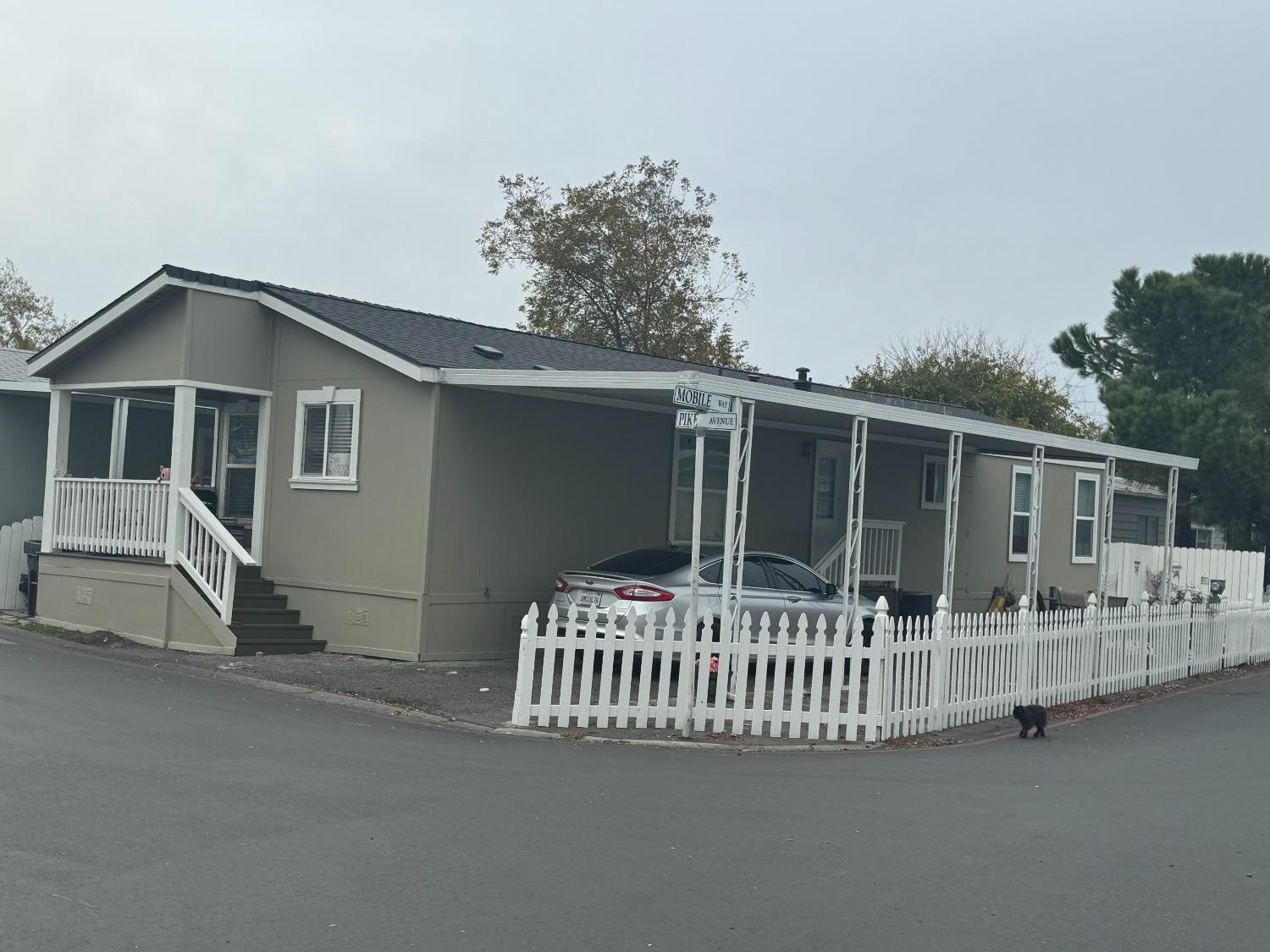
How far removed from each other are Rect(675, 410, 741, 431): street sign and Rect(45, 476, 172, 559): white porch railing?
8070 millimetres

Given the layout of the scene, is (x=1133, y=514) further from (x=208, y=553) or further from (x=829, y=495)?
(x=208, y=553)

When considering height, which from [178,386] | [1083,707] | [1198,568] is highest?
[178,386]

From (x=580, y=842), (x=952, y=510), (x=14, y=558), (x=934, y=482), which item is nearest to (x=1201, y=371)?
(x=934, y=482)

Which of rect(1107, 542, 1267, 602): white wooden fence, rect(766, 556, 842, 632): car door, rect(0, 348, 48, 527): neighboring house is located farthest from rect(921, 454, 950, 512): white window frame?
rect(0, 348, 48, 527): neighboring house

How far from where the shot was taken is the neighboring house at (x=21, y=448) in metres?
20.9

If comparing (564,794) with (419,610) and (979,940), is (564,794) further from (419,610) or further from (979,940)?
(419,610)

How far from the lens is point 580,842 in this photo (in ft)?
24.3

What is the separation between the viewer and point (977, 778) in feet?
33.2

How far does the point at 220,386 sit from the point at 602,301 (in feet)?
94.8

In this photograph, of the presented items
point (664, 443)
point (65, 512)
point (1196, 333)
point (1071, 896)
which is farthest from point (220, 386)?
point (1196, 333)

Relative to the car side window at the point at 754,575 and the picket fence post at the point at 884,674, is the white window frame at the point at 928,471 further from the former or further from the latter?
the picket fence post at the point at 884,674

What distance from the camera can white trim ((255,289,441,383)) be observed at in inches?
603

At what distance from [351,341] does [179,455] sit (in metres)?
2.61

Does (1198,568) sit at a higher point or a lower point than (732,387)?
lower
